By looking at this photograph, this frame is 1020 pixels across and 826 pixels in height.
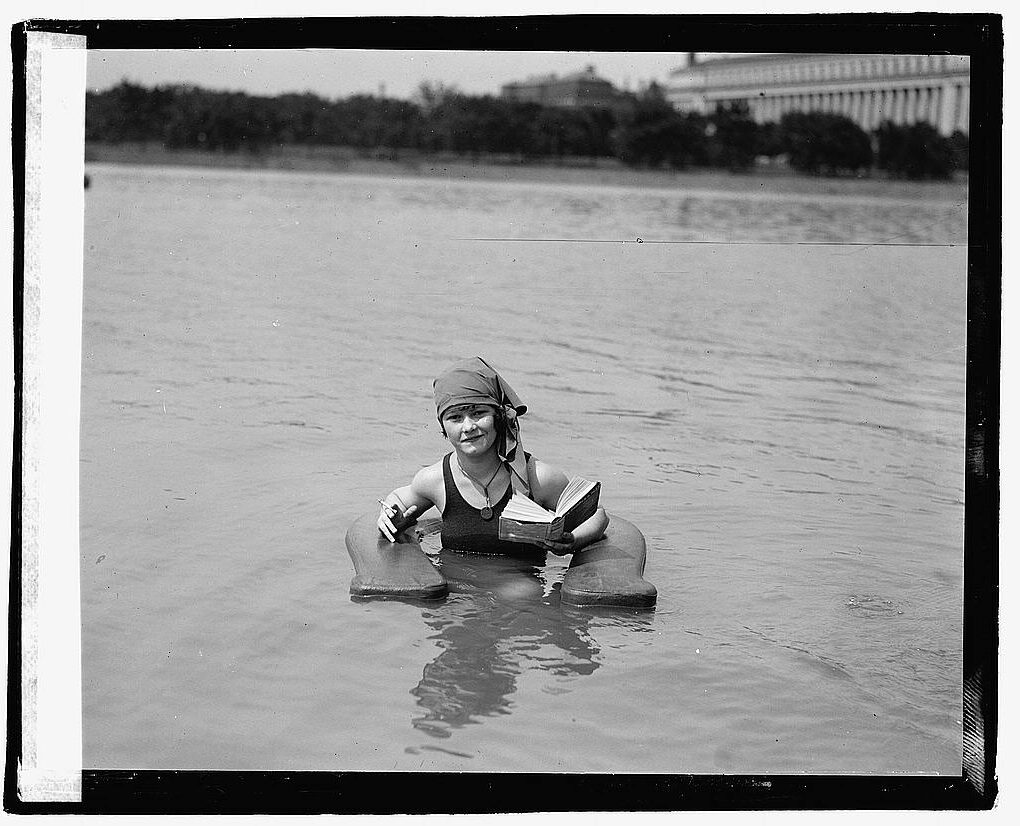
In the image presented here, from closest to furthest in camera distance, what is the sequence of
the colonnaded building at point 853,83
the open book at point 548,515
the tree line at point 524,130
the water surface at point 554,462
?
the water surface at point 554,462, the colonnaded building at point 853,83, the open book at point 548,515, the tree line at point 524,130

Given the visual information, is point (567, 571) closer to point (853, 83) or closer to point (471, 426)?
point (471, 426)

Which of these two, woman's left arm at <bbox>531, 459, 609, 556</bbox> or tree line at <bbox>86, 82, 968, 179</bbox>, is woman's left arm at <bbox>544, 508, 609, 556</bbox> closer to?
woman's left arm at <bbox>531, 459, 609, 556</bbox>

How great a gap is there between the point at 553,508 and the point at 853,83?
2.51 metres

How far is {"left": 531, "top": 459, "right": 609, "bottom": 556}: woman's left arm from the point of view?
607 centimetres

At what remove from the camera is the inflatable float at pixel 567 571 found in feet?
18.6

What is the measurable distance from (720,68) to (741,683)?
11.0ft

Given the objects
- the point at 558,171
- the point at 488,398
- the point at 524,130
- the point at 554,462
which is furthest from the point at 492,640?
the point at 558,171

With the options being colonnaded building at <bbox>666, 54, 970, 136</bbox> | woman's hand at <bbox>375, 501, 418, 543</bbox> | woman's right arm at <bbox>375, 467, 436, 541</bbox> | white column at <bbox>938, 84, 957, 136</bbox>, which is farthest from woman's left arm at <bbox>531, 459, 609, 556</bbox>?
white column at <bbox>938, 84, 957, 136</bbox>

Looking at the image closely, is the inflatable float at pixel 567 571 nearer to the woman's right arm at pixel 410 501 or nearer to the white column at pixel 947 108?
the woman's right arm at pixel 410 501

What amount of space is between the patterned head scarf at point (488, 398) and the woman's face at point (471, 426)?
0.04m

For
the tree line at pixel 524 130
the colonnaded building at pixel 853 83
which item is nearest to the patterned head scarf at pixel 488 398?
the colonnaded building at pixel 853 83

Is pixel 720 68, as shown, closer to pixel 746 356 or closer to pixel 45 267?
pixel 45 267

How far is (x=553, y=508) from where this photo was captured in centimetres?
623

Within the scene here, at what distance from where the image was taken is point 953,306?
36.8 feet
